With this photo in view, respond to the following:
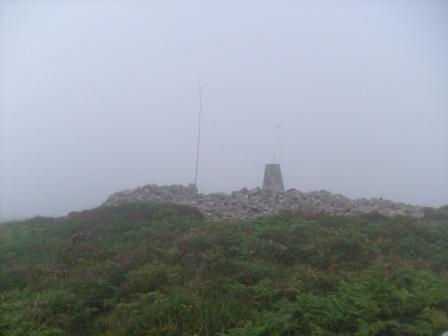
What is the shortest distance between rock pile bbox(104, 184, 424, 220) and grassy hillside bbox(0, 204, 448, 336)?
3.17 m

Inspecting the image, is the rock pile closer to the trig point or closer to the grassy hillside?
the trig point

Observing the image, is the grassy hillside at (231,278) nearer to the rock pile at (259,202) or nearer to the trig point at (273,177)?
the rock pile at (259,202)

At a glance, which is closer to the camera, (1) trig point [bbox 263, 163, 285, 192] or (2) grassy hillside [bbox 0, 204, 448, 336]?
(2) grassy hillside [bbox 0, 204, 448, 336]

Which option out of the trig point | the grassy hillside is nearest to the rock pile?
the trig point

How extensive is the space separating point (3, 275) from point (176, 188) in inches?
575

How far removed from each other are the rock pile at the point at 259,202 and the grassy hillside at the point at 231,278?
317 cm

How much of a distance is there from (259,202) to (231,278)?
11769 mm

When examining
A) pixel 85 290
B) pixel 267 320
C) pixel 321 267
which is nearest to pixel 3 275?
pixel 85 290

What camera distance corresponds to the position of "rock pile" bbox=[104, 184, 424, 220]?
1988cm

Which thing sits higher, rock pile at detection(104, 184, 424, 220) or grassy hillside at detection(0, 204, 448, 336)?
rock pile at detection(104, 184, 424, 220)

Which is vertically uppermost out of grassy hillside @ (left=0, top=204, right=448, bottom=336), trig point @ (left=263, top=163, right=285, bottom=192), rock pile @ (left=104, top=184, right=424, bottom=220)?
trig point @ (left=263, top=163, right=285, bottom=192)

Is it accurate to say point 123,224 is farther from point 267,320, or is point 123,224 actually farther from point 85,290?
point 267,320

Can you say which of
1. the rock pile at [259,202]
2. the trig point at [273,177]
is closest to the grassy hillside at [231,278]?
the rock pile at [259,202]

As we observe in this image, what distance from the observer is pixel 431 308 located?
299 inches
